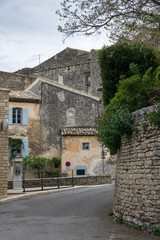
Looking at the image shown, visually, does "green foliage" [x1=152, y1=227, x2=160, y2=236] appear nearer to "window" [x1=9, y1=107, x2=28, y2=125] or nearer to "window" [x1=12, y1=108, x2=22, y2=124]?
"window" [x1=9, y1=107, x2=28, y2=125]

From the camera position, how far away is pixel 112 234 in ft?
25.7

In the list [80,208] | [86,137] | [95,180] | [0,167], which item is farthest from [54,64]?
[80,208]

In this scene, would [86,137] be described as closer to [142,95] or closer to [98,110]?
[98,110]

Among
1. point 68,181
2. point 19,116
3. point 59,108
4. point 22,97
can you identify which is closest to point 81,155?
point 68,181

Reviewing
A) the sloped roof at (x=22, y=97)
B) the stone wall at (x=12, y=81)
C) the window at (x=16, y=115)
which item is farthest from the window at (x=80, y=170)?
the stone wall at (x=12, y=81)

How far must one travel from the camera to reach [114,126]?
391 inches

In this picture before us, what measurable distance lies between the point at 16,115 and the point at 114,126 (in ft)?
62.2

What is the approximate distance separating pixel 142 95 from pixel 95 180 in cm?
1651

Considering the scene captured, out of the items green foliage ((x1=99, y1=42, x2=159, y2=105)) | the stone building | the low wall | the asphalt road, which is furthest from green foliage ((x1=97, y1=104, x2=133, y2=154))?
the stone building

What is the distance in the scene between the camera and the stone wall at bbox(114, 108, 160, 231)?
7.99 metres

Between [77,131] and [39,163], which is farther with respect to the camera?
[77,131]

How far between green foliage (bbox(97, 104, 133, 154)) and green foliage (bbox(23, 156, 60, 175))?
16.1 metres

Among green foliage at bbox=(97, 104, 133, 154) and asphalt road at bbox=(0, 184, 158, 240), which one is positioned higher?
green foliage at bbox=(97, 104, 133, 154)

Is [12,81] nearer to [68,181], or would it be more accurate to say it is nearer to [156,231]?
[68,181]
